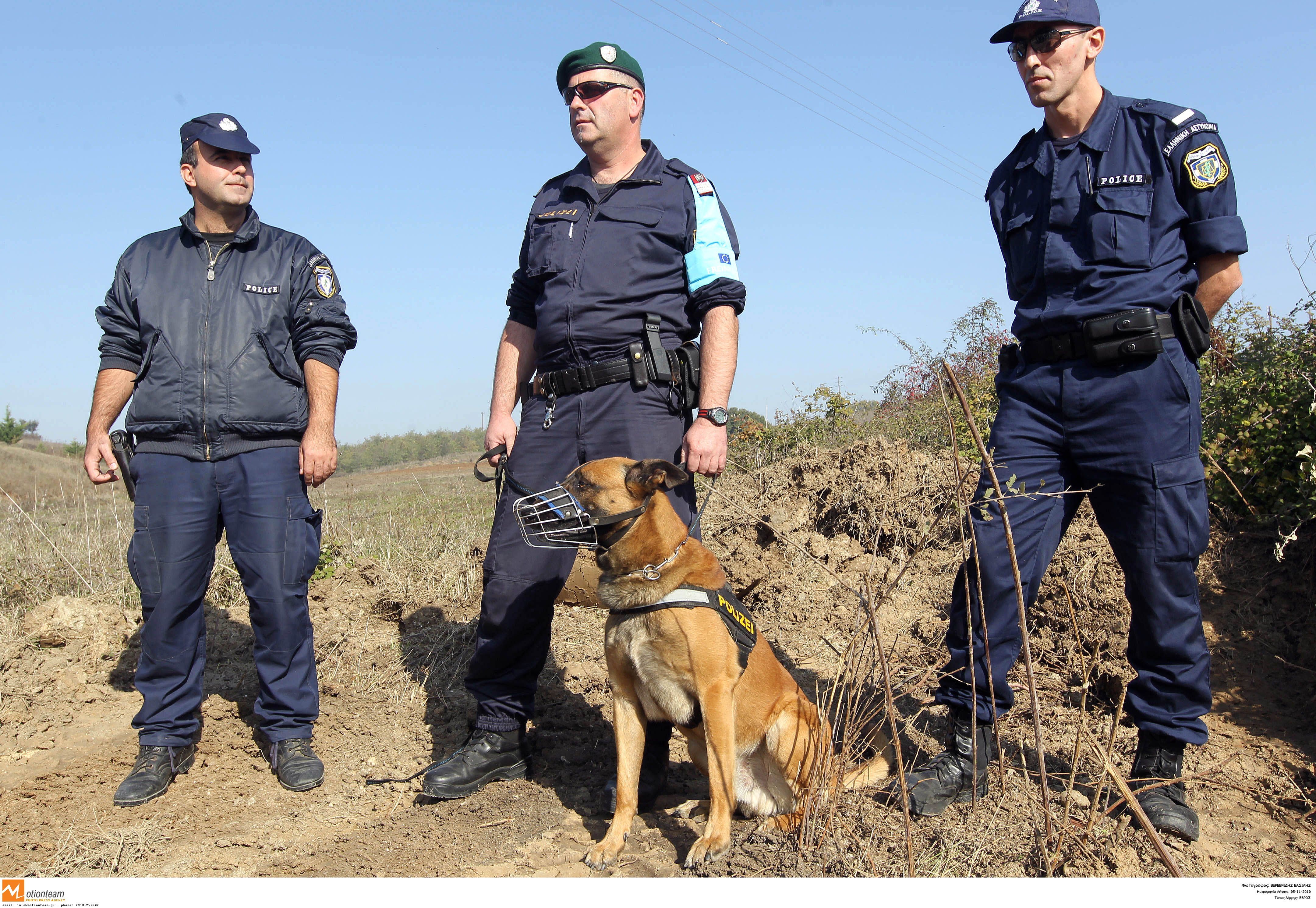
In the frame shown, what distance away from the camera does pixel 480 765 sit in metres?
3.43

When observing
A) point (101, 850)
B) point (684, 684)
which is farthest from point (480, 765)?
point (101, 850)

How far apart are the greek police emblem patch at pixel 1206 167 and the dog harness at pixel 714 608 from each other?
2.16 meters

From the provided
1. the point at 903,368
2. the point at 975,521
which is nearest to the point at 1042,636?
the point at 975,521

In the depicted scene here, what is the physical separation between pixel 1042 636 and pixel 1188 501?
6.12 ft

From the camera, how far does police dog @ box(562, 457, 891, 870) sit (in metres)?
2.84

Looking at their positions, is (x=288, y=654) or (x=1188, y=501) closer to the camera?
(x=1188, y=501)

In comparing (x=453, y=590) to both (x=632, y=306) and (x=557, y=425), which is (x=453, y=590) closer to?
(x=557, y=425)

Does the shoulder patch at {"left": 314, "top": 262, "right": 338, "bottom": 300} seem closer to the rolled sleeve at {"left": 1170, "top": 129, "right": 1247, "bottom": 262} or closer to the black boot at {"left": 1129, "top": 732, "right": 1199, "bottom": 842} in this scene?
the rolled sleeve at {"left": 1170, "top": 129, "right": 1247, "bottom": 262}

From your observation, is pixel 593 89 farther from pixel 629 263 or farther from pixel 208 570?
pixel 208 570

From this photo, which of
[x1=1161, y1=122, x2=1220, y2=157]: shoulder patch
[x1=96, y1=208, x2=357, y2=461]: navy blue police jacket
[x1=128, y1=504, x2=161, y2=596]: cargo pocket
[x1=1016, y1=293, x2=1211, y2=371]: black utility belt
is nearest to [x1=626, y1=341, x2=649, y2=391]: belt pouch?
[x1=96, y1=208, x2=357, y2=461]: navy blue police jacket

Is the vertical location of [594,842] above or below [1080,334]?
below

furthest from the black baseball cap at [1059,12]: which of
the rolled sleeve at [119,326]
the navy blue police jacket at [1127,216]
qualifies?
the rolled sleeve at [119,326]

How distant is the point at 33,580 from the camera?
18.3 ft

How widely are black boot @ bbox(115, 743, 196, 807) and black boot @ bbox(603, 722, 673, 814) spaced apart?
6.11ft
